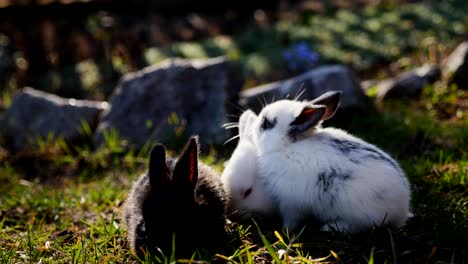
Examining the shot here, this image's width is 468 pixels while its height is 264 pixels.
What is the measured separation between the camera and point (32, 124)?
694 cm

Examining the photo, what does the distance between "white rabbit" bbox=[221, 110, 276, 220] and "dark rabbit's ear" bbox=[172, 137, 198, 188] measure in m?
0.67

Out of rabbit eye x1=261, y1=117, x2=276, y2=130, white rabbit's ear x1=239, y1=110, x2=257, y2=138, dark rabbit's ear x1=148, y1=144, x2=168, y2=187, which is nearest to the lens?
dark rabbit's ear x1=148, y1=144, x2=168, y2=187

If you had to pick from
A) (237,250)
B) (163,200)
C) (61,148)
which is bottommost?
(61,148)

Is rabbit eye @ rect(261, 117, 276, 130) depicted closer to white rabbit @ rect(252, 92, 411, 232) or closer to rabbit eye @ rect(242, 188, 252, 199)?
white rabbit @ rect(252, 92, 411, 232)

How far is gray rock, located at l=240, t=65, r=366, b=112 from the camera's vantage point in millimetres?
6352

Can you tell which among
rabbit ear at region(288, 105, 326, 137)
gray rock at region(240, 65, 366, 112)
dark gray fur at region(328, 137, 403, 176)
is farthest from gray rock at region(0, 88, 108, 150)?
dark gray fur at region(328, 137, 403, 176)

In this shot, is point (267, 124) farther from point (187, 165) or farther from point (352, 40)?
point (352, 40)

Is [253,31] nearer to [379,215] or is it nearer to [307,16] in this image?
[307,16]

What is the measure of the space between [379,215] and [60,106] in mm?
4879

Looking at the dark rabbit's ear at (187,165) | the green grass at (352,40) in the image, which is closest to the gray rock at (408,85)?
the green grass at (352,40)

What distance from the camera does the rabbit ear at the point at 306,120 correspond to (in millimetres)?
3666

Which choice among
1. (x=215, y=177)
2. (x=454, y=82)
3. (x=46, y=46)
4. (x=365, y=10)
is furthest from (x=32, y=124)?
(x=365, y=10)

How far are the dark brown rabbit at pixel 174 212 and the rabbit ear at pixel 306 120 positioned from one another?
34.7 inches

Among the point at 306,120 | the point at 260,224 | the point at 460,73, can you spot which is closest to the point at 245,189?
the point at 260,224
